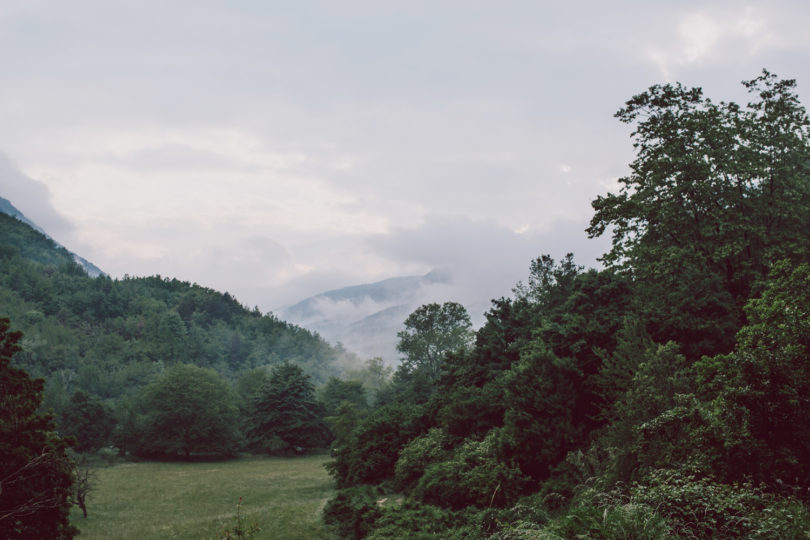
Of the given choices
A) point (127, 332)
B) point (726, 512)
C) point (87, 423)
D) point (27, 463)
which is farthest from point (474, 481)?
point (127, 332)

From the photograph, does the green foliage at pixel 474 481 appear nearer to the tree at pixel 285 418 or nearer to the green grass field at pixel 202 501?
the green grass field at pixel 202 501

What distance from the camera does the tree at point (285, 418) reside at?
69.9m

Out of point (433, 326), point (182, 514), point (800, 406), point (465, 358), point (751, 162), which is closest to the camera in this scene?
point (800, 406)

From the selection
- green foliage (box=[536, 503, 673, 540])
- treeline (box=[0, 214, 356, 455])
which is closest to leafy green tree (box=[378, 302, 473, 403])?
treeline (box=[0, 214, 356, 455])

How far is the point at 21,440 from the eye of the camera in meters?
15.0

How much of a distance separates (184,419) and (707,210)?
66.0 m

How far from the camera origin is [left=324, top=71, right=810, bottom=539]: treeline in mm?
10602

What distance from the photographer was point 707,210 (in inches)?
933

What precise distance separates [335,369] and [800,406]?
537 ft

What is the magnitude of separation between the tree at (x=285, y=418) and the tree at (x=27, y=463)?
55.2m

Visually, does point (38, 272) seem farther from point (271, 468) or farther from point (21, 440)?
point (21, 440)

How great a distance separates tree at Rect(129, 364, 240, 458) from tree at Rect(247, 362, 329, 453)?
340cm

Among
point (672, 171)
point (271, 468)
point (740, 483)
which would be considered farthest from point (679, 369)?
point (271, 468)

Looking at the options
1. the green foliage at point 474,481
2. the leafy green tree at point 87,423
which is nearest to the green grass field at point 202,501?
the green foliage at point 474,481
